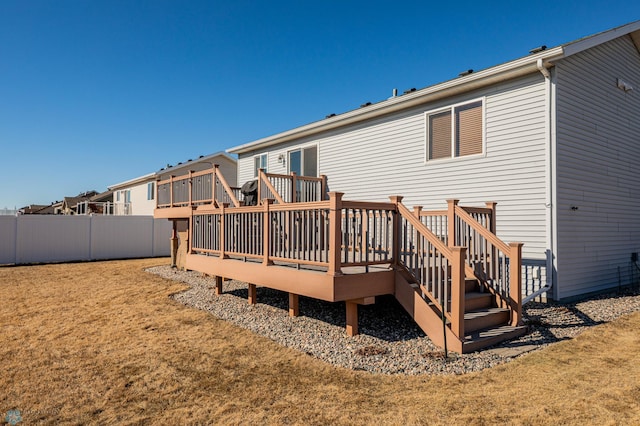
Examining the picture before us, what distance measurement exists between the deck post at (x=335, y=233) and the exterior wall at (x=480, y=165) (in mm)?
4276

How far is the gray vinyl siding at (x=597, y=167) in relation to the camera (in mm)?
7125

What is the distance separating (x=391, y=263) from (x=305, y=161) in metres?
7.36

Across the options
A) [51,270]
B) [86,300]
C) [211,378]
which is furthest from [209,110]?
[211,378]

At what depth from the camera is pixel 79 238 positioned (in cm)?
1705

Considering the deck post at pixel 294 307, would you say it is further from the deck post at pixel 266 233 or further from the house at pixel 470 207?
the deck post at pixel 266 233

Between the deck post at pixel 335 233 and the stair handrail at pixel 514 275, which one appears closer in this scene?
the deck post at pixel 335 233

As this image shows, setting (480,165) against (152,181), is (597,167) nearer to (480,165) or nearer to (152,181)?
(480,165)

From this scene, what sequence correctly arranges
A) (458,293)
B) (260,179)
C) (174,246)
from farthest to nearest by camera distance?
1. (174,246)
2. (260,179)
3. (458,293)

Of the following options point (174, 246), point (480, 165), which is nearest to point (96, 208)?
point (174, 246)

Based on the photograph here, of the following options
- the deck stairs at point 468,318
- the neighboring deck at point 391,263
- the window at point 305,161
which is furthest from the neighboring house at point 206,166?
the deck stairs at point 468,318

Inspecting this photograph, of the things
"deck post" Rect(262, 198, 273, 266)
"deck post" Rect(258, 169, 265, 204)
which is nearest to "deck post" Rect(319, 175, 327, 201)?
"deck post" Rect(258, 169, 265, 204)

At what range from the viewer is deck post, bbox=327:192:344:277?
4797 millimetres

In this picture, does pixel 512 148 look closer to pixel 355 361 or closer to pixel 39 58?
pixel 355 361

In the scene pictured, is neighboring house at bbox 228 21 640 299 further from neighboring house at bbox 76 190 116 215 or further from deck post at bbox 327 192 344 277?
neighboring house at bbox 76 190 116 215
